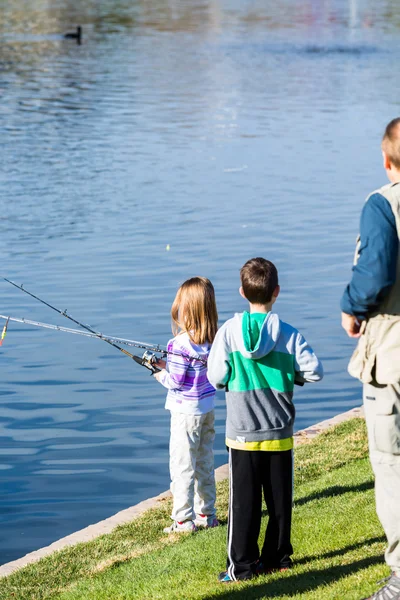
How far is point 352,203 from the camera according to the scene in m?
21.2

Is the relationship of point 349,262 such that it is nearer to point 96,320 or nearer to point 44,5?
point 96,320

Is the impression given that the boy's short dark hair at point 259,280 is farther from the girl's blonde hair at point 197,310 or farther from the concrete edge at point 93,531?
the concrete edge at point 93,531

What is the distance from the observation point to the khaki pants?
174 inches

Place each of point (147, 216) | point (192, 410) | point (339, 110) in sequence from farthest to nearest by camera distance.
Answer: point (339, 110) → point (147, 216) → point (192, 410)

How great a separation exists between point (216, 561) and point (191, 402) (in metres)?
0.95

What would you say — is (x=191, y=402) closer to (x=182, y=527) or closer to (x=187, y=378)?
(x=187, y=378)

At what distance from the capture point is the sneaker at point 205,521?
686cm

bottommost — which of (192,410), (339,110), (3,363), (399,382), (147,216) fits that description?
(339,110)

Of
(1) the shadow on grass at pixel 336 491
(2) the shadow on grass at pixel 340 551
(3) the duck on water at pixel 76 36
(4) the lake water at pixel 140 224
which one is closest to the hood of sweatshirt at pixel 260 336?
(2) the shadow on grass at pixel 340 551

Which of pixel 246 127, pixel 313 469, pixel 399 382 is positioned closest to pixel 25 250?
pixel 313 469

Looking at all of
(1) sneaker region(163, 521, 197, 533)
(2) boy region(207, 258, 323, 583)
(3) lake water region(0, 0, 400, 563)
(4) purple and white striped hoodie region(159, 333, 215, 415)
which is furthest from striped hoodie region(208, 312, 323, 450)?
(3) lake water region(0, 0, 400, 563)

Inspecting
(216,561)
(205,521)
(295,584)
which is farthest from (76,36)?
(295,584)

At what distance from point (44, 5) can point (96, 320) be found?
3455 inches

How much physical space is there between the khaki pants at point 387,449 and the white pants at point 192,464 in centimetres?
208
